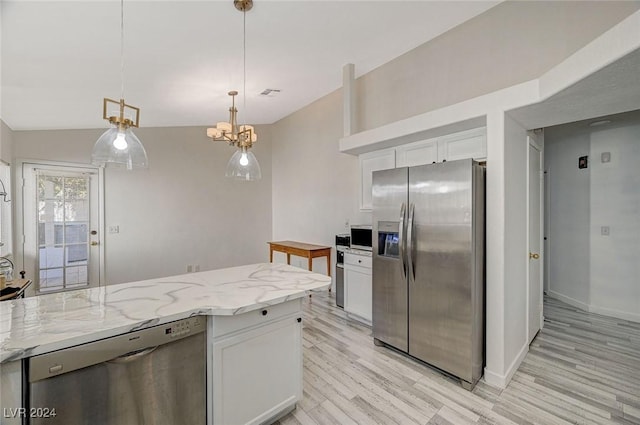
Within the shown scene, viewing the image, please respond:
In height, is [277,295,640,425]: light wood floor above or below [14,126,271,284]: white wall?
below

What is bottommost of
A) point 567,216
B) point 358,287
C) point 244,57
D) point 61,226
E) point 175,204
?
point 358,287

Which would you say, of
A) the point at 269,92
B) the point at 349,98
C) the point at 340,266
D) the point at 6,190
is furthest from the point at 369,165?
the point at 6,190

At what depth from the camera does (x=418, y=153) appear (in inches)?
129

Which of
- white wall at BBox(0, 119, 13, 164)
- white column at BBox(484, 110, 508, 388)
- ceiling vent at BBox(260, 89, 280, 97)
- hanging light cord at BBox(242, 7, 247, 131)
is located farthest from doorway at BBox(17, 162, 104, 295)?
white column at BBox(484, 110, 508, 388)

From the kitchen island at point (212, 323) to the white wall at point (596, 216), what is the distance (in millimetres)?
4148

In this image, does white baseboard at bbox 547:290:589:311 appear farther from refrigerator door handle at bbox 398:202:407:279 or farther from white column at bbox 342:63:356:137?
white column at bbox 342:63:356:137

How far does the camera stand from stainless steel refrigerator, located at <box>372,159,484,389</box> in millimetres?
2281

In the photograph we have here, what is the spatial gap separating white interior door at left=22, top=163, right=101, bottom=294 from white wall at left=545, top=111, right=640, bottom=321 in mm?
7017

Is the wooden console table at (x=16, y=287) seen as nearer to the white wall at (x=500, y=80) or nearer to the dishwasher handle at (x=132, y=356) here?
the dishwasher handle at (x=132, y=356)

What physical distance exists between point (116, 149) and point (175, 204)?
3503 mm

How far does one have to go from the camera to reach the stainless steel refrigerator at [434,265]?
228 cm

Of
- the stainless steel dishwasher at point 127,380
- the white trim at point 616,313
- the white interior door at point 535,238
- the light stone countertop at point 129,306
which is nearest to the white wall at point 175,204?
the light stone countertop at point 129,306

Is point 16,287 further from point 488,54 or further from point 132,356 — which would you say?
point 488,54

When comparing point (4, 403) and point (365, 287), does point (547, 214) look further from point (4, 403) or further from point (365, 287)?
point (4, 403)
